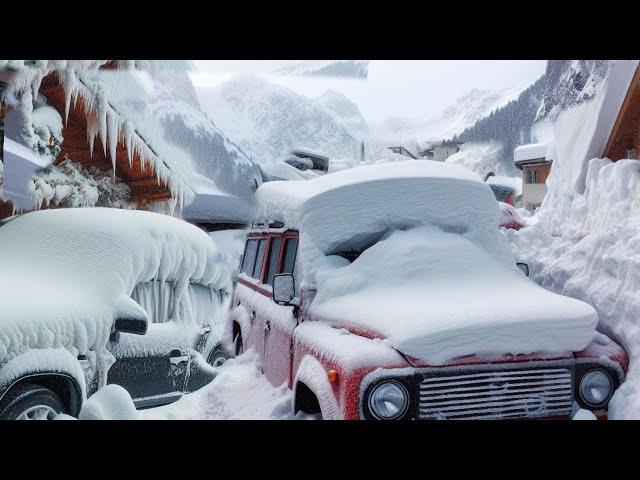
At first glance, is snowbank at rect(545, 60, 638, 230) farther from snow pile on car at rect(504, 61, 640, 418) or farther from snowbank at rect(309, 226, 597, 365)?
snowbank at rect(309, 226, 597, 365)

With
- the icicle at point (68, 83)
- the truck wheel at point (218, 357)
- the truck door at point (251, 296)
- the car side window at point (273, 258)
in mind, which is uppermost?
the icicle at point (68, 83)

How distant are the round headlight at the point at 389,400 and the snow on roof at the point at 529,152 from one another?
9.21 feet

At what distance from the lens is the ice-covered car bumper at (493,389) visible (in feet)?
9.09

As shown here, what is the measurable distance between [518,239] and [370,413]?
107 inches

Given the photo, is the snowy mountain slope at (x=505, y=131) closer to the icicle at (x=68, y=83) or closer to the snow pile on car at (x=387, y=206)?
the snow pile on car at (x=387, y=206)

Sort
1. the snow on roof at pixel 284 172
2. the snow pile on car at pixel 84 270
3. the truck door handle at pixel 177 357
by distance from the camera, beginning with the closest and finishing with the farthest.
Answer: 1. the snow pile on car at pixel 84 270
2. the truck door handle at pixel 177 357
3. the snow on roof at pixel 284 172

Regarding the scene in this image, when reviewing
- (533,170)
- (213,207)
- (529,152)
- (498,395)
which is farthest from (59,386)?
(533,170)

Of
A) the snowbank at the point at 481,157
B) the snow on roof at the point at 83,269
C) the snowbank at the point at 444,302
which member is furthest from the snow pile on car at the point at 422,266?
the snow on roof at the point at 83,269

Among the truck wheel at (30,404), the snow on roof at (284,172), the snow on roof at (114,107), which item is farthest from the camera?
the snow on roof at (284,172)

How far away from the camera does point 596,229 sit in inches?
178

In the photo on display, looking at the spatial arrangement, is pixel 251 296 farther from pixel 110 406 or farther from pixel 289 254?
pixel 110 406

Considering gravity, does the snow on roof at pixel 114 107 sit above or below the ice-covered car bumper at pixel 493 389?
above

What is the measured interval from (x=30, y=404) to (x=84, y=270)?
86 cm

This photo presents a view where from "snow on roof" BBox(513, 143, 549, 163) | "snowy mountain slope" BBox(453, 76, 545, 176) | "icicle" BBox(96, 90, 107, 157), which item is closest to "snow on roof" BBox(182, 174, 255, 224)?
"icicle" BBox(96, 90, 107, 157)
